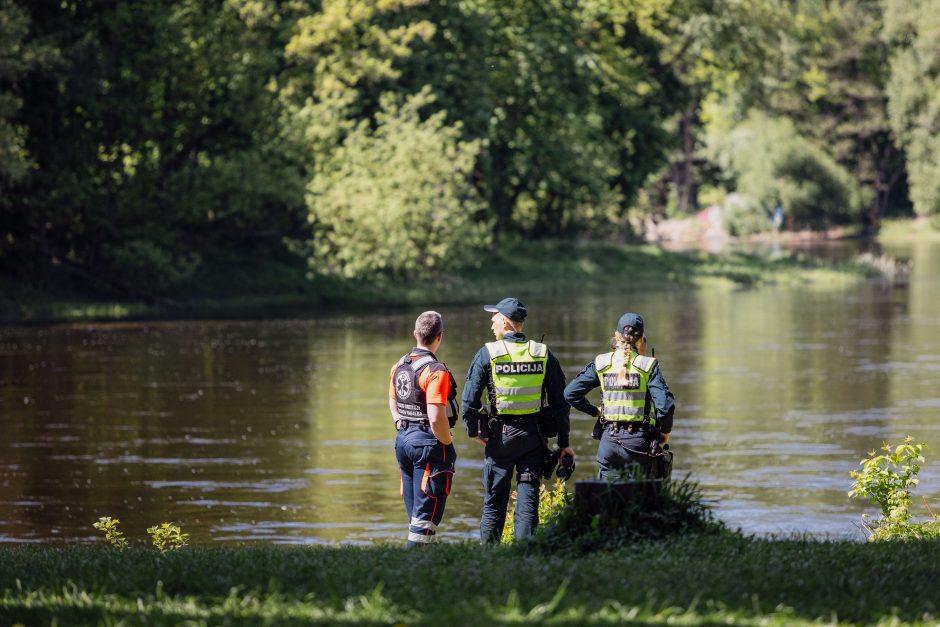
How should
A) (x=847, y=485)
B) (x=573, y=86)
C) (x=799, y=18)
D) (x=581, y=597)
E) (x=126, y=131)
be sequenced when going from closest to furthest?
(x=581, y=597) → (x=847, y=485) → (x=126, y=131) → (x=573, y=86) → (x=799, y=18)

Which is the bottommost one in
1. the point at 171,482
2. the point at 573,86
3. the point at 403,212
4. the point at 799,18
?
the point at 171,482

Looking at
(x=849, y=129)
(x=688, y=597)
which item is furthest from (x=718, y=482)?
(x=849, y=129)

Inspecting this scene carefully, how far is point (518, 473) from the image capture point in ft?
41.0

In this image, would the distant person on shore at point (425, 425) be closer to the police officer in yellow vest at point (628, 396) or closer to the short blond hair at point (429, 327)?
the short blond hair at point (429, 327)

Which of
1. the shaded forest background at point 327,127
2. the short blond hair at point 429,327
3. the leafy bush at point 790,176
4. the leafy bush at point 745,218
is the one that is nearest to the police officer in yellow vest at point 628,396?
the short blond hair at point 429,327

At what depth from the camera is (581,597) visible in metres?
8.85

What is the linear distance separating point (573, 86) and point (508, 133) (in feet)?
9.37

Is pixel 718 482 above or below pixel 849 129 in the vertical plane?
below

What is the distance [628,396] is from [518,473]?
3.49 feet

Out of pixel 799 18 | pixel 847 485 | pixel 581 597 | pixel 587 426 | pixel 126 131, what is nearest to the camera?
pixel 581 597

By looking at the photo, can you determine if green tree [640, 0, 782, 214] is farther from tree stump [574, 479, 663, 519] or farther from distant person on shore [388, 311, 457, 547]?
tree stump [574, 479, 663, 519]

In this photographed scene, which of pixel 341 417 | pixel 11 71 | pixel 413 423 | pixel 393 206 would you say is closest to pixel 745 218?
pixel 393 206

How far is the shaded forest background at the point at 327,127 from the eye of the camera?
4369cm

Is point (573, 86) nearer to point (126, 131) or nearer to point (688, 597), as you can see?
point (126, 131)
